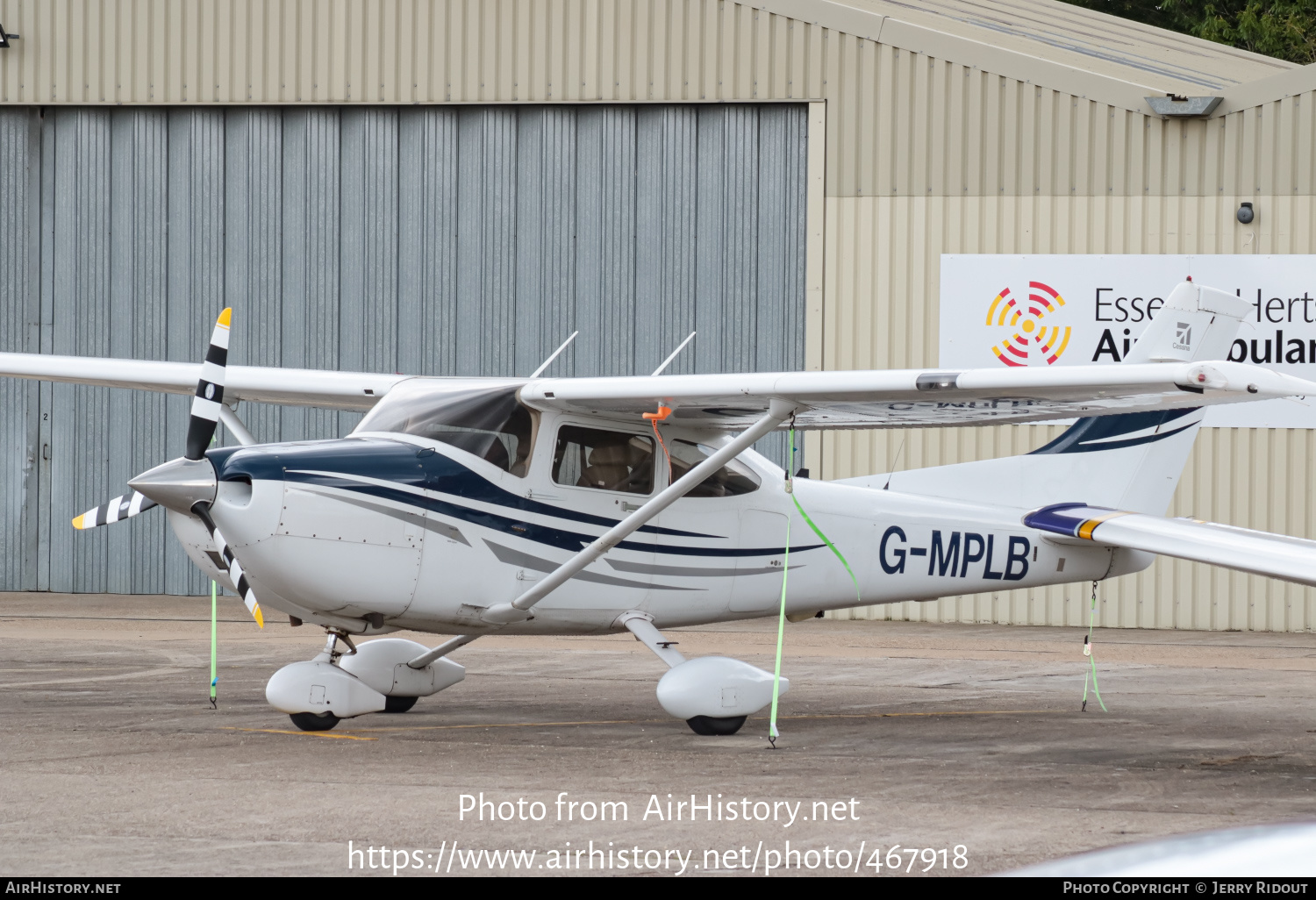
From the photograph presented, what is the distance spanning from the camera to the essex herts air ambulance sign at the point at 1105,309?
1738cm

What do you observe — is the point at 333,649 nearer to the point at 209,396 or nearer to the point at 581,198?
the point at 209,396

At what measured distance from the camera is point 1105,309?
58.3 feet

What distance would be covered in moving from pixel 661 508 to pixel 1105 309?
33.7 ft

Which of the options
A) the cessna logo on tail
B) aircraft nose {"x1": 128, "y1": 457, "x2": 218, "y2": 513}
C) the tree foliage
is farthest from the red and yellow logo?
the tree foliage

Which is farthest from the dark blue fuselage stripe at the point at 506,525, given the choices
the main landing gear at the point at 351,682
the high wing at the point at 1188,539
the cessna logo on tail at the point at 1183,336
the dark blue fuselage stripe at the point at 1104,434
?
the cessna logo on tail at the point at 1183,336

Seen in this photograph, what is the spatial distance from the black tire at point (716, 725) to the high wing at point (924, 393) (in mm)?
1876

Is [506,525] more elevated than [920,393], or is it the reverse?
[920,393]

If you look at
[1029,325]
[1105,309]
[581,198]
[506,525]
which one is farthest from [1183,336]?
[581,198]

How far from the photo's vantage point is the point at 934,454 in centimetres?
1819

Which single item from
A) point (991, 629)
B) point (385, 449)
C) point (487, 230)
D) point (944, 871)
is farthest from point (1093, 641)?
point (944, 871)

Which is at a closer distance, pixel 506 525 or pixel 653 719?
pixel 506 525

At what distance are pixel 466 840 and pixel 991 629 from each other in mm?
12622

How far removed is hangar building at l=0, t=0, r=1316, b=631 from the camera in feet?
58.1

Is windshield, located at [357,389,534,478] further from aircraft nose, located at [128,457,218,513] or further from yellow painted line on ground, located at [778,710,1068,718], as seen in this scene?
yellow painted line on ground, located at [778,710,1068,718]
